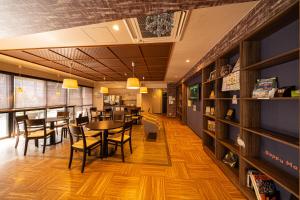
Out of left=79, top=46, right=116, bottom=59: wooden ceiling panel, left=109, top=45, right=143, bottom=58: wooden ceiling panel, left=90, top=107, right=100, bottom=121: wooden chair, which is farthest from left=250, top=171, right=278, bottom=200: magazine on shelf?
left=90, top=107, right=100, bottom=121: wooden chair

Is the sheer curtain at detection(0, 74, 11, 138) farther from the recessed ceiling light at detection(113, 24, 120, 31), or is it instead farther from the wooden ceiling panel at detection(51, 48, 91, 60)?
the recessed ceiling light at detection(113, 24, 120, 31)

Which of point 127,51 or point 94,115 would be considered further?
point 94,115

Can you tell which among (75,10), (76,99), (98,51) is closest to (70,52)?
(98,51)

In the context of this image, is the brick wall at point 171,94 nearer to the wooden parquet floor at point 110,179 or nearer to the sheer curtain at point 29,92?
the wooden parquet floor at point 110,179

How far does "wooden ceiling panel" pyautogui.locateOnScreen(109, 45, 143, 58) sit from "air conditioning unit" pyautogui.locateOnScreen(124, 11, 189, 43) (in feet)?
1.58

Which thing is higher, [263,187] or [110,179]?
[263,187]

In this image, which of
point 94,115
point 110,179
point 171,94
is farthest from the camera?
point 171,94

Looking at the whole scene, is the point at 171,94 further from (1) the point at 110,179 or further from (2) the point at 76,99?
(1) the point at 110,179

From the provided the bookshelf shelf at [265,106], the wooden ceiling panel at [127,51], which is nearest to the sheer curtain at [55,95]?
the wooden ceiling panel at [127,51]

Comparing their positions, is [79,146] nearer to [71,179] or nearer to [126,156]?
[71,179]

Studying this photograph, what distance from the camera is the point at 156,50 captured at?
348 centimetres

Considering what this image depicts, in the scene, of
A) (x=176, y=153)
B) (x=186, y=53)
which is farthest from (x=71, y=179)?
(x=186, y=53)

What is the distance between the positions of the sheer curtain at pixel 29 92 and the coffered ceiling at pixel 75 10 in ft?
15.8

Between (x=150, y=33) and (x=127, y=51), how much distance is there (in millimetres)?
1159
